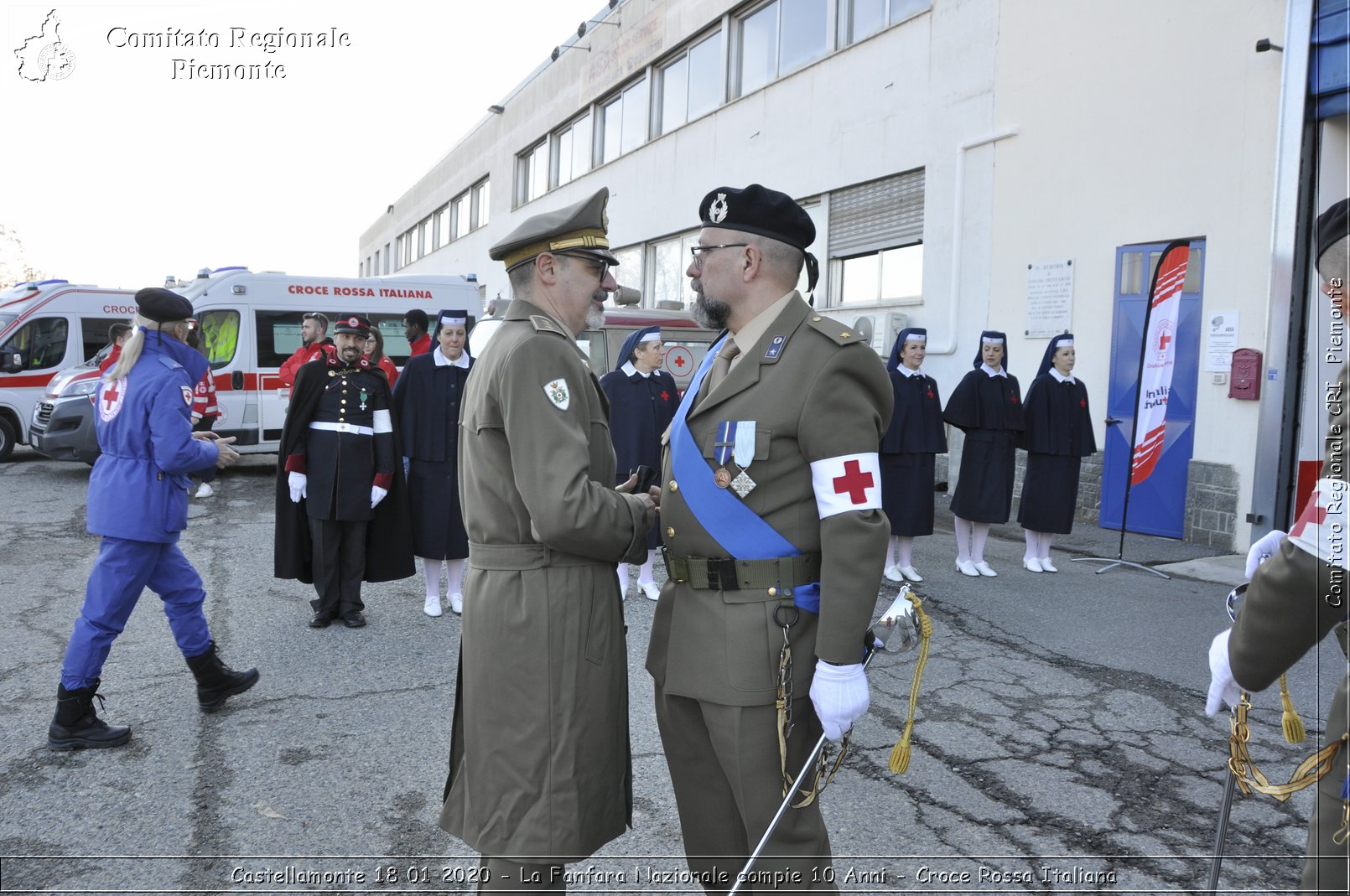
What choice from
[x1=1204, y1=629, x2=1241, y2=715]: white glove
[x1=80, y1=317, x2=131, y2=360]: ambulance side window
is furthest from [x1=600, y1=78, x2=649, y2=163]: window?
[x1=1204, y1=629, x2=1241, y2=715]: white glove

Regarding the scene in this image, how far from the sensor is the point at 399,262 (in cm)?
4794

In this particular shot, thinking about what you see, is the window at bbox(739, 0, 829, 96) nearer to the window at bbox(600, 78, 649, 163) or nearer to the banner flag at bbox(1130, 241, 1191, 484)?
the window at bbox(600, 78, 649, 163)

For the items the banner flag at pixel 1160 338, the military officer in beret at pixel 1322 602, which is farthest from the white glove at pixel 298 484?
the banner flag at pixel 1160 338

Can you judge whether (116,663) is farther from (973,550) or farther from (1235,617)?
(973,550)

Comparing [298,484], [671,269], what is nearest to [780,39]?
[671,269]

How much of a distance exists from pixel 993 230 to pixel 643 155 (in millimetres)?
10470

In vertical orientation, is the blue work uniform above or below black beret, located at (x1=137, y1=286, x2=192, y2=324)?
below

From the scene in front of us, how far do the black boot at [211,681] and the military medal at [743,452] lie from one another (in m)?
3.33

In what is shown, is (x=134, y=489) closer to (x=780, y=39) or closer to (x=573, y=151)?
(x=780, y=39)

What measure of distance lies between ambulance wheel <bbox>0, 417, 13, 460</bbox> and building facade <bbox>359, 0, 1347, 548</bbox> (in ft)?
38.5

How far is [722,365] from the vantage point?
246cm

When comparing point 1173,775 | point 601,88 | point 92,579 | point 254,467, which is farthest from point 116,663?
point 601,88

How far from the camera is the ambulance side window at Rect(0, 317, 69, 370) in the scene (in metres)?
13.5

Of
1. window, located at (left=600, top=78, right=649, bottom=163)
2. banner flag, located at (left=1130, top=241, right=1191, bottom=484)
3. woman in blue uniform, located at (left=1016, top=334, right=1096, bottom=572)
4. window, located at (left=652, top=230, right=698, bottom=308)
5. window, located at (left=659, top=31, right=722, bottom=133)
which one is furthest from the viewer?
window, located at (left=600, top=78, right=649, bottom=163)
